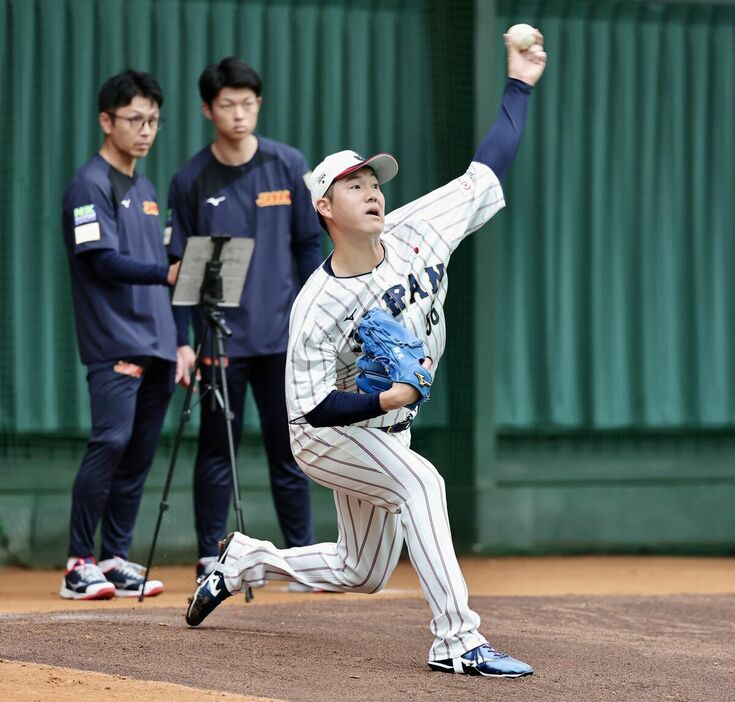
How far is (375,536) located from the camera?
5.22 meters

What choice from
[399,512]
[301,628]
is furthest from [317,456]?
[301,628]

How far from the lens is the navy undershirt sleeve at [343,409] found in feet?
15.3

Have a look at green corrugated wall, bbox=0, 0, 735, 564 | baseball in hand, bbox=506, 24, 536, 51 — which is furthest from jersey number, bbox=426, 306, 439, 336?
green corrugated wall, bbox=0, 0, 735, 564

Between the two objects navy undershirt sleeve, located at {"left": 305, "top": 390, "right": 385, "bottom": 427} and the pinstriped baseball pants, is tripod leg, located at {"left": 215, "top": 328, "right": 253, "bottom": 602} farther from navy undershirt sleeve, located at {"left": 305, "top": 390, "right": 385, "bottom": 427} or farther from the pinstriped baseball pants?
navy undershirt sleeve, located at {"left": 305, "top": 390, "right": 385, "bottom": 427}

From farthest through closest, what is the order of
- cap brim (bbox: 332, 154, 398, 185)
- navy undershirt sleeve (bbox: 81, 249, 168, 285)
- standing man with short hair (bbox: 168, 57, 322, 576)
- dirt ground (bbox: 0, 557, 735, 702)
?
1. standing man with short hair (bbox: 168, 57, 322, 576)
2. navy undershirt sleeve (bbox: 81, 249, 168, 285)
3. cap brim (bbox: 332, 154, 398, 185)
4. dirt ground (bbox: 0, 557, 735, 702)

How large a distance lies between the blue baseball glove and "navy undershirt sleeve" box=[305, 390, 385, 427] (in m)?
0.06

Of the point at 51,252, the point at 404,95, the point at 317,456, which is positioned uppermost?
the point at 404,95

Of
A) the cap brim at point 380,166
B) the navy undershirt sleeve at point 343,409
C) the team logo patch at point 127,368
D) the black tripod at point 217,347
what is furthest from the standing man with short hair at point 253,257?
the navy undershirt sleeve at point 343,409

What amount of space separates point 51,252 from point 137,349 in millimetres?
2158

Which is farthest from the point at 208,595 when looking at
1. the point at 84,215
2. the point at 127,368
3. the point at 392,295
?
the point at 84,215

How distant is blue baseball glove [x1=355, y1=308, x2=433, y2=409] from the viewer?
4.59 m

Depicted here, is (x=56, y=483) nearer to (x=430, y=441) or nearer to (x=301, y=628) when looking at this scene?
(x=430, y=441)

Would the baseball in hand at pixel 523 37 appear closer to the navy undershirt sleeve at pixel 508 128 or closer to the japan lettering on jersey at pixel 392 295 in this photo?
the navy undershirt sleeve at pixel 508 128

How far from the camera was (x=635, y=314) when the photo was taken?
31.8 ft
